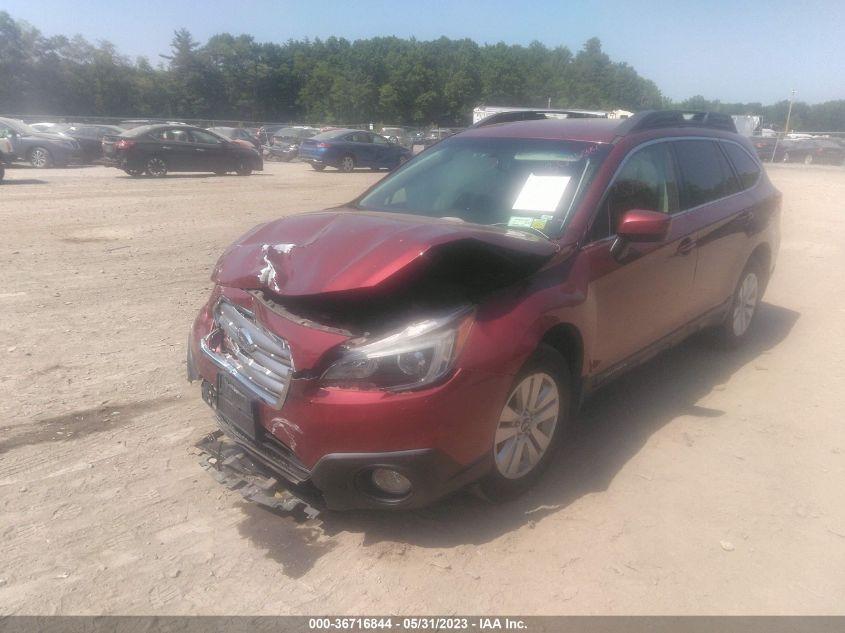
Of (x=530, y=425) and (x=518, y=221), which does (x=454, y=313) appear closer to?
(x=530, y=425)

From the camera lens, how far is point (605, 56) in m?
98.7

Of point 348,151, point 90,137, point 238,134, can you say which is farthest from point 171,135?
point 238,134

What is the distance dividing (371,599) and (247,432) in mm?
931

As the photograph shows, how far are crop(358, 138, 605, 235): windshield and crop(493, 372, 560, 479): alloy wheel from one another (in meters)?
0.85

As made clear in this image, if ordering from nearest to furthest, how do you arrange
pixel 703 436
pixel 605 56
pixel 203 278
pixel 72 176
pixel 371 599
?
pixel 371 599 → pixel 703 436 → pixel 203 278 → pixel 72 176 → pixel 605 56

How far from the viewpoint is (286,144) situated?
32.7m

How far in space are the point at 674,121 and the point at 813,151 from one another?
4088 cm

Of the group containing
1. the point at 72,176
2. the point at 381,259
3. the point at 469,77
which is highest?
the point at 469,77

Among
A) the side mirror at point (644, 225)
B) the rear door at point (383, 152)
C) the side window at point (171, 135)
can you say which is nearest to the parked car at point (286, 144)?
the rear door at point (383, 152)

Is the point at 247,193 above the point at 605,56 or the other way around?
the other way around

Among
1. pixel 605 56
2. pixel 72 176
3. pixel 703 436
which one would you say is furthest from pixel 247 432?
pixel 605 56

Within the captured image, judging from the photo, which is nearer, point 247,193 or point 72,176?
point 247,193

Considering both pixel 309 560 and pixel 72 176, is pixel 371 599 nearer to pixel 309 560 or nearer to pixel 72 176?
pixel 309 560

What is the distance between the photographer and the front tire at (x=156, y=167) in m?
19.6
